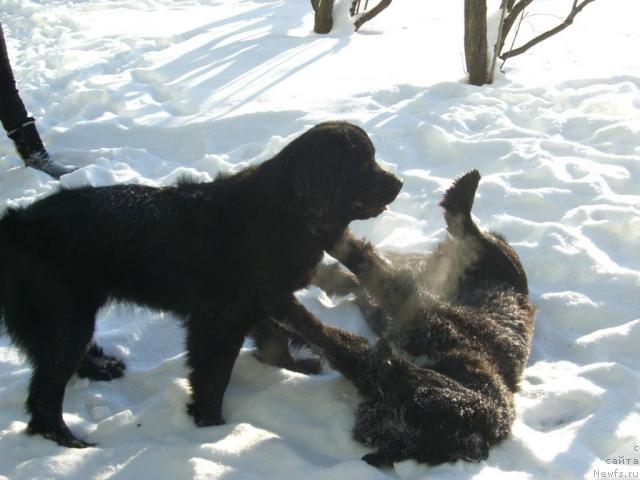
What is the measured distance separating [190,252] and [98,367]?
0.96 meters

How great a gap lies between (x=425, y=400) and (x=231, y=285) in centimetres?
115

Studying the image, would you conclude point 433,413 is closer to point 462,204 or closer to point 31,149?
point 462,204

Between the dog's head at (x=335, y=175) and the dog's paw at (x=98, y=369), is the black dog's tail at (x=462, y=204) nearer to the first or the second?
the dog's head at (x=335, y=175)

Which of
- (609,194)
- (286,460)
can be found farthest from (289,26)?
(286,460)

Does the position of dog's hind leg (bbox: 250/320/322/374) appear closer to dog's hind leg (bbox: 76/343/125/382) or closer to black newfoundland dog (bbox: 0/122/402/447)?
black newfoundland dog (bbox: 0/122/402/447)

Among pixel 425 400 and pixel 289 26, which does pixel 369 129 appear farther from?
pixel 289 26

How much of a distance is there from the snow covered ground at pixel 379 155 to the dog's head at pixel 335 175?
102 centimetres

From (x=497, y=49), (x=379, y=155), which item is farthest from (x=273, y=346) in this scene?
(x=497, y=49)

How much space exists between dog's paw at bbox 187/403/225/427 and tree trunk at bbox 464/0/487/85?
5394 millimetres

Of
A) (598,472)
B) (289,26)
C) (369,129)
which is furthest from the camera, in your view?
(289,26)

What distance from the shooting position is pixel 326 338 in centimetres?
354

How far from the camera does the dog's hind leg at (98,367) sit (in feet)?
11.8

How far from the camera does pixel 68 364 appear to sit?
3117 mm

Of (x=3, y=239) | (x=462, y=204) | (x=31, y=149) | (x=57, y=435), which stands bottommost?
(x=57, y=435)
